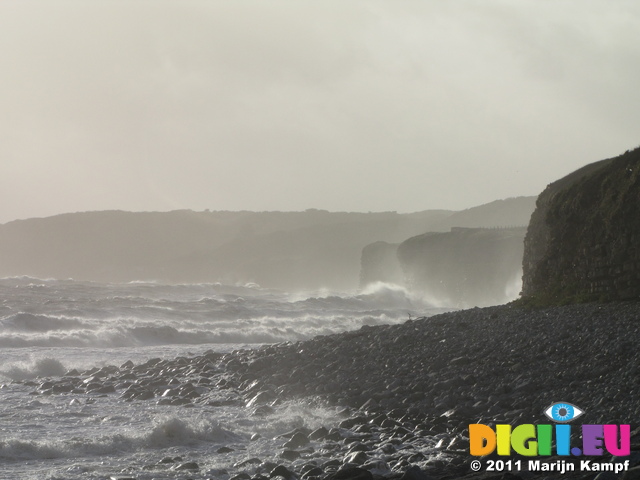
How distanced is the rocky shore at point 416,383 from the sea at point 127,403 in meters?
0.50

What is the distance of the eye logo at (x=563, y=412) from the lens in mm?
10273

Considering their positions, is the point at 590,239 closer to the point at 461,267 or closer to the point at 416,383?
the point at 416,383

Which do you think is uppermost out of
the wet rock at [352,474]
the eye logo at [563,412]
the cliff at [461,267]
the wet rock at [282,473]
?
the cliff at [461,267]

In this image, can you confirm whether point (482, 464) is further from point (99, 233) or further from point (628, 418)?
point (99, 233)

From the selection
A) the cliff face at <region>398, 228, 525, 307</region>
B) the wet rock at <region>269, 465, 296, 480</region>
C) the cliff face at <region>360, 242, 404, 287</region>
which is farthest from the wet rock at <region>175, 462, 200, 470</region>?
the cliff face at <region>360, 242, 404, 287</region>

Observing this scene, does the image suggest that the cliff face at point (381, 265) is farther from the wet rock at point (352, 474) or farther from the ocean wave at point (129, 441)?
the wet rock at point (352, 474)

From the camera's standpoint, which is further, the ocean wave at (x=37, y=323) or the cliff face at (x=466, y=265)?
the cliff face at (x=466, y=265)

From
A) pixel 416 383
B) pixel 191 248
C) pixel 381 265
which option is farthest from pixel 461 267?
pixel 191 248

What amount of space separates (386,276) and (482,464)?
227 feet

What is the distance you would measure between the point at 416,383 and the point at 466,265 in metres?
49.5

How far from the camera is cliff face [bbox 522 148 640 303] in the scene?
55.5 feet

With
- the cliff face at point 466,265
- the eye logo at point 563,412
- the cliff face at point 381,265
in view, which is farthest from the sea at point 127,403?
the cliff face at point 381,265

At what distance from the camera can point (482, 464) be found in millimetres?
9086

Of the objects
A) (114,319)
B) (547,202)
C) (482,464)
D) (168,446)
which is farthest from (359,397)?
(114,319)
